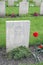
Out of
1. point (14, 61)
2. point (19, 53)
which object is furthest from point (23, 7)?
point (14, 61)

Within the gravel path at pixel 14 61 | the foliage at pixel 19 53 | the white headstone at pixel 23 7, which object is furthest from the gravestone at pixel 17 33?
the white headstone at pixel 23 7

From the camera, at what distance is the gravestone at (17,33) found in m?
4.63

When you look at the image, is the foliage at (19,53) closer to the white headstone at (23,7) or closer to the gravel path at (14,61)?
the gravel path at (14,61)

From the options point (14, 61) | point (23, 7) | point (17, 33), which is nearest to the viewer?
point (14, 61)

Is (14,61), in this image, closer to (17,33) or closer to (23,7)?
(17,33)

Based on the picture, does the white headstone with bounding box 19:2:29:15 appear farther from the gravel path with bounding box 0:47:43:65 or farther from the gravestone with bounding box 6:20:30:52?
the gravel path with bounding box 0:47:43:65

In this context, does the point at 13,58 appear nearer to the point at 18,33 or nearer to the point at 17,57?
the point at 17,57

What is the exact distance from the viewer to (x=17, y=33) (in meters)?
4.77

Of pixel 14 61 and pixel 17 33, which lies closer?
pixel 14 61

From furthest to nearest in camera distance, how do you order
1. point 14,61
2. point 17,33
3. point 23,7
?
point 23,7 → point 17,33 → point 14,61

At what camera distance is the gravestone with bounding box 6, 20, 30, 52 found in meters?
4.63

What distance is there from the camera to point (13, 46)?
4895 mm

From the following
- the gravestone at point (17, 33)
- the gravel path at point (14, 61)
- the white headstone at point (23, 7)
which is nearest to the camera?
the gravel path at point (14, 61)

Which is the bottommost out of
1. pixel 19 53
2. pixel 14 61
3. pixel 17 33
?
pixel 14 61
